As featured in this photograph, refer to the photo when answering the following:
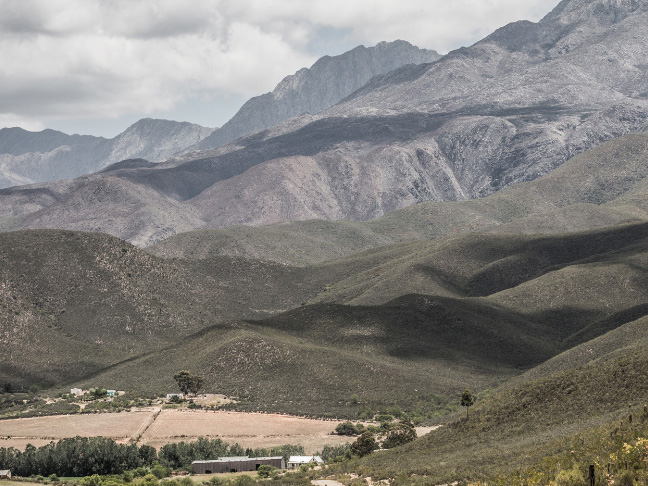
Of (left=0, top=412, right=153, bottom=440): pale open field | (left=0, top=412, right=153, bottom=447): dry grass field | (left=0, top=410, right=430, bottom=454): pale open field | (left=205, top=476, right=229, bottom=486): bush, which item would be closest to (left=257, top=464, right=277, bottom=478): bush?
(left=205, top=476, right=229, bottom=486): bush

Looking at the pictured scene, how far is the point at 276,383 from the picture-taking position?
5906 inches

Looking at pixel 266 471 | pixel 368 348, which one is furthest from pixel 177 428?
pixel 368 348

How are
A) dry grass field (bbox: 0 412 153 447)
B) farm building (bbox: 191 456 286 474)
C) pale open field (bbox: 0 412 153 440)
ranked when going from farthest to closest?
pale open field (bbox: 0 412 153 440), dry grass field (bbox: 0 412 153 447), farm building (bbox: 191 456 286 474)

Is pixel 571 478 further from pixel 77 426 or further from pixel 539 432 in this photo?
pixel 77 426

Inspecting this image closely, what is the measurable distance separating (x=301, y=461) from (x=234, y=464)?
7.26m

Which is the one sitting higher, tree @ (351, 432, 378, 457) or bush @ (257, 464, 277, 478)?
tree @ (351, 432, 378, 457)

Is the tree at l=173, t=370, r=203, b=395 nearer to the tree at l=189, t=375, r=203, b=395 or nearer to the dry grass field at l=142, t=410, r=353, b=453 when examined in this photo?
the tree at l=189, t=375, r=203, b=395

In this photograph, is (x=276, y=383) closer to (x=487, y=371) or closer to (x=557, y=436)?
(x=487, y=371)

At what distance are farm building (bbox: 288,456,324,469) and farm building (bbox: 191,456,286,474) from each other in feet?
2.96

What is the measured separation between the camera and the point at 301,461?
3917 inches

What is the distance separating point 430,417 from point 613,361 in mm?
42704

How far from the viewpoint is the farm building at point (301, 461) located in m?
98.6

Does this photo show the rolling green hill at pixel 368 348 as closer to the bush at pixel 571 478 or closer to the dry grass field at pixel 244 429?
the dry grass field at pixel 244 429

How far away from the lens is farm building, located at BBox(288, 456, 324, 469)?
98.6 metres
